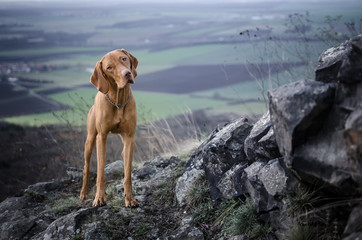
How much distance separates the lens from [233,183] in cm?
466

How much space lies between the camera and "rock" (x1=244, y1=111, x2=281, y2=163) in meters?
4.07

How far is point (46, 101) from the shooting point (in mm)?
26438

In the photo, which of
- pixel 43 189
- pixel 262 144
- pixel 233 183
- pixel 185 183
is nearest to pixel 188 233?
pixel 233 183

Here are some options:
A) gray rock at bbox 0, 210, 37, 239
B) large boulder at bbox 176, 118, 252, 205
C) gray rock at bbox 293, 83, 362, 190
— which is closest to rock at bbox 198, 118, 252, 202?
large boulder at bbox 176, 118, 252, 205

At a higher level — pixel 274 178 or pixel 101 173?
pixel 274 178

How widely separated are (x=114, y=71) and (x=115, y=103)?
1.62ft

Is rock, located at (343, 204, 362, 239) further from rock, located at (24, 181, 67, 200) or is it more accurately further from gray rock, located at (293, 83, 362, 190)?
rock, located at (24, 181, 67, 200)

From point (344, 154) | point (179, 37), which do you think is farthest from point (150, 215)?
point (179, 37)

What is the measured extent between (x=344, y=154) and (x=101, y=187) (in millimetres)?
3533

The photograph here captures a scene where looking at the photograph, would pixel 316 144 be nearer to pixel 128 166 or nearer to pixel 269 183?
pixel 269 183

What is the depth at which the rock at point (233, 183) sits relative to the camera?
14.9 feet

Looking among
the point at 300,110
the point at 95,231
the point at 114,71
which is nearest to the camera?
the point at 300,110

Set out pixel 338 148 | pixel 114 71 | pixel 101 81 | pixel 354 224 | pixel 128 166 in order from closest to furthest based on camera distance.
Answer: pixel 354 224 < pixel 338 148 < pixel 114 71 < pixel 101 81 < pixel 128 166

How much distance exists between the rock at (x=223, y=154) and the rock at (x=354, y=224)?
1832 mm
